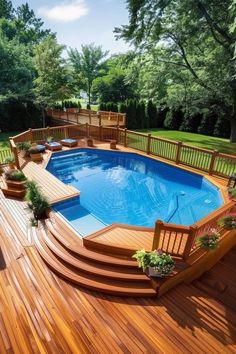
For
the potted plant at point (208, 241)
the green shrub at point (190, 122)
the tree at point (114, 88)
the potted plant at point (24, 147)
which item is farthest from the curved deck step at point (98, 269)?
the tree at point (114, 88)

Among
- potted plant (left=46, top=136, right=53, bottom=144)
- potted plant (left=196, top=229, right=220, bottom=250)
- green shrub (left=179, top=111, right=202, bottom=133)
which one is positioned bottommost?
potted plant (left=196, top=229, right=220, bottom=250)

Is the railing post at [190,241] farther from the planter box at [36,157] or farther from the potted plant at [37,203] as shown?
the planter box at [36,157]

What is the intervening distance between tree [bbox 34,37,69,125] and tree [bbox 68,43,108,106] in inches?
612

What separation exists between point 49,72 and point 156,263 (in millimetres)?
18068

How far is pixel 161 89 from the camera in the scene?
16.4m

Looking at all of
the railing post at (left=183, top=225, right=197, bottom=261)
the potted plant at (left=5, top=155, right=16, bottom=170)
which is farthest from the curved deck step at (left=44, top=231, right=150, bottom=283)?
the potted plant at (left=5, top=155, right=16, bottom=170)

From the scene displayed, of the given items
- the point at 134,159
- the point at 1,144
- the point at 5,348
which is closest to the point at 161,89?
the point at 134,159

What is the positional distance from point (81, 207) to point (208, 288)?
441cm

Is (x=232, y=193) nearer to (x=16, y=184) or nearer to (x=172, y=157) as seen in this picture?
(x=172, y=157)

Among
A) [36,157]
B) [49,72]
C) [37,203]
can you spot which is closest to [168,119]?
[49,72]

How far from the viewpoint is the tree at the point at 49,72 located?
688 inches

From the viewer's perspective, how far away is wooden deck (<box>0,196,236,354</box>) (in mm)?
3236

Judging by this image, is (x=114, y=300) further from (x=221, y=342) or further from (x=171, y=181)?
(x=171, y=181)

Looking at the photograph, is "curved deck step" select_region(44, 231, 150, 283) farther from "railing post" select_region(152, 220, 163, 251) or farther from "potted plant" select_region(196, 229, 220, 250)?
"potted plant" select_region(196, 229, 220, 250)
